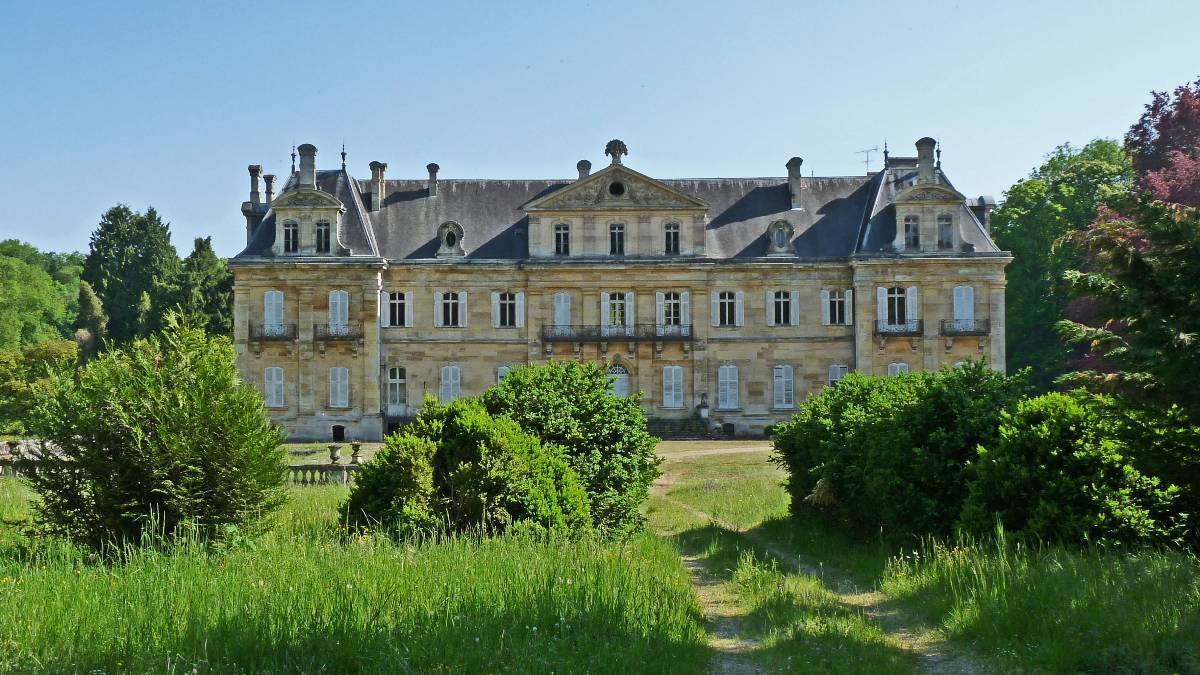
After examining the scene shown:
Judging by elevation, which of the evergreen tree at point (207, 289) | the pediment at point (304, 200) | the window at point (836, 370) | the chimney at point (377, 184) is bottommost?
the window at point (836, 370)

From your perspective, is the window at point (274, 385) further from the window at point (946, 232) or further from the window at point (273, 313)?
the window at point (946, 232)

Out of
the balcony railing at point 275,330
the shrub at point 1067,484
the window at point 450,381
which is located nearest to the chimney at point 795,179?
the window at point 450,381

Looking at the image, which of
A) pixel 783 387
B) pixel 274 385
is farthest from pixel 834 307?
pixel 274 385

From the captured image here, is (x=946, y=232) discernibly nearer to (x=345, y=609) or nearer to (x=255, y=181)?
(x=255, y=181)

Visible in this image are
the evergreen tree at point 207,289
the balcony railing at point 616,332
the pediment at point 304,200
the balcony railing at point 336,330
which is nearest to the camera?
the pediment at point 304,200

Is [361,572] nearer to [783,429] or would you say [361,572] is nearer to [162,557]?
[162,557]

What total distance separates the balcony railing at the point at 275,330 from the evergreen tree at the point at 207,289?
1610cm

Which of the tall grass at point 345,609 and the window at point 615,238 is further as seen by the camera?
the window at point 615,238

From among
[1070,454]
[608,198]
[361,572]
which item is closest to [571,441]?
[361,572]

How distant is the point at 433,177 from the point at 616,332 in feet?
33.1

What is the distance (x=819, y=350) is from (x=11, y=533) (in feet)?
103

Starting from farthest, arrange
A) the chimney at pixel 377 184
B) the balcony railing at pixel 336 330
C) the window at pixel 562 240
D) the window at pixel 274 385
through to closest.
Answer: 1. the chimney at pixel 377 184
2. the window at pixel 562 240
3. the window at pixel 274 385
4. the balcony railing at pixel 336 330

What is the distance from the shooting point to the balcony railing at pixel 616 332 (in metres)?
38.4

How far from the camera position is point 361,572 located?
8445 millimetres
